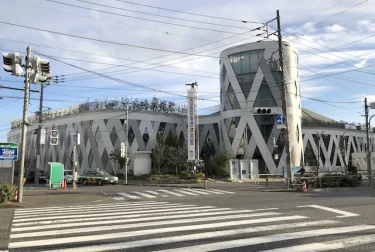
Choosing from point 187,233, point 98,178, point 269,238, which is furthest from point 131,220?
point 98,178

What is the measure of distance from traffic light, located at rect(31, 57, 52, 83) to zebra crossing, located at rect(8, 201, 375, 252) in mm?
8375

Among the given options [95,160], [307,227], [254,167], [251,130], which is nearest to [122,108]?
[95,160]

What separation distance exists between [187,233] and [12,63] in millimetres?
12623

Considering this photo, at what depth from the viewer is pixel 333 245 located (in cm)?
704

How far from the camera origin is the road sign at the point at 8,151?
18.0 metres

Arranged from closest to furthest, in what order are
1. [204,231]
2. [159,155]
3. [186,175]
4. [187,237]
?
[187,237] → [204,231] → [186,175] → [159,155]

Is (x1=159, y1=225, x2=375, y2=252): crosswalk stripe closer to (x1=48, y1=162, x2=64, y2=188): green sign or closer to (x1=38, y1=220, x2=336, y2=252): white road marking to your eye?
(x1=38, y1=220, x2=336, y2=252): white road marking

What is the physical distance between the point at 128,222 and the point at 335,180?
21.1 meters

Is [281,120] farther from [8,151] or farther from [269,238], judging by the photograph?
[269,238]

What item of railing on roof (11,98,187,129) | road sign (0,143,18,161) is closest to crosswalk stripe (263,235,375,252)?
road sign (0,143,18,161)

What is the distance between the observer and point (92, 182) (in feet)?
130

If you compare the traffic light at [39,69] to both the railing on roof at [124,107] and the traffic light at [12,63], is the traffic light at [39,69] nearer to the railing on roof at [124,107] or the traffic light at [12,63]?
the traffic light at [12,63]

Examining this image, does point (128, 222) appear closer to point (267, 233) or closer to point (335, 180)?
point (267, 233)

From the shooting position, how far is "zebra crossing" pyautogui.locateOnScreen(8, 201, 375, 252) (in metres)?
7.15
